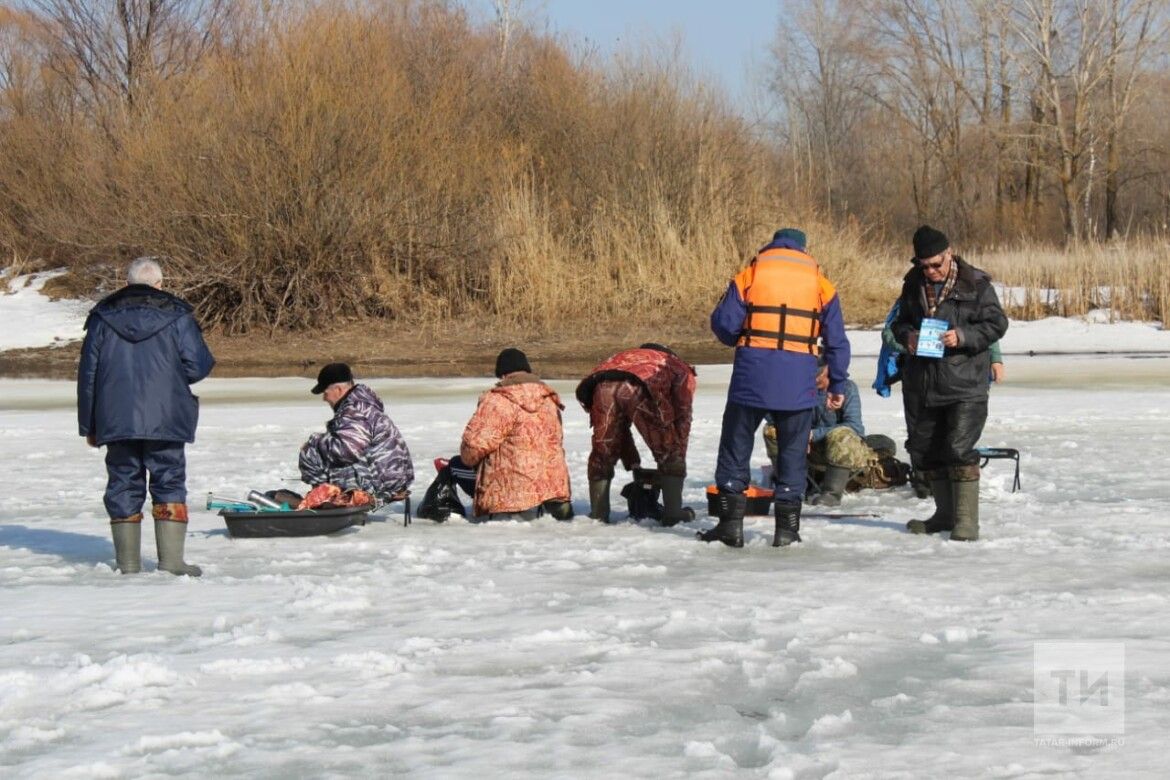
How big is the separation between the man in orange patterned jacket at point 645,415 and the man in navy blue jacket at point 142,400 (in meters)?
2.53

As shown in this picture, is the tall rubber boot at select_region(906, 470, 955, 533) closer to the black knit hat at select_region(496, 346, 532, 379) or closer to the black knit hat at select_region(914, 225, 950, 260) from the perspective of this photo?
the black knit hat at select_region(914, 225, 950, 260)

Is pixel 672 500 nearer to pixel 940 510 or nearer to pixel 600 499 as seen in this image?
pixel 600 499

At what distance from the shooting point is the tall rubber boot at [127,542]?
23.9ft

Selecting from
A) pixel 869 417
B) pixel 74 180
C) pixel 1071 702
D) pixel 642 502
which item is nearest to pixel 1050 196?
pixel 74 180

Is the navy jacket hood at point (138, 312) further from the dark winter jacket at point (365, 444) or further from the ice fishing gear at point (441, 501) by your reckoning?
the ice fishing gear at point (441, 501)

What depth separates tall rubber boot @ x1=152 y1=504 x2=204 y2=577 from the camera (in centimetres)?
726

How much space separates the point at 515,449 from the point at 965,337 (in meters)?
2.57

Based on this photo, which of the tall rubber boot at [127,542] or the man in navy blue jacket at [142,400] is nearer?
the man in navy blue jacket at [142,400]

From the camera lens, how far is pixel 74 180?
2811 centimetres

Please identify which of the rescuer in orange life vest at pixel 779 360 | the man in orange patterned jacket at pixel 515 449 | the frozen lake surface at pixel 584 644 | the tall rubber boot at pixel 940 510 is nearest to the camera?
the frozen lake surface at pixel 584 644

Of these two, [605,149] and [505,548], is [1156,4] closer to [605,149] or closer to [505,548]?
[605,149]

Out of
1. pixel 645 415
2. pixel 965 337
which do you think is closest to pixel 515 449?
pixel 645 415

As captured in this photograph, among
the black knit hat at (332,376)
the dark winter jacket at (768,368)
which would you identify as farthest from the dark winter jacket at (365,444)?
the dark winter jacket at (768,368)

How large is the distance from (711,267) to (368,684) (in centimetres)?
2229
